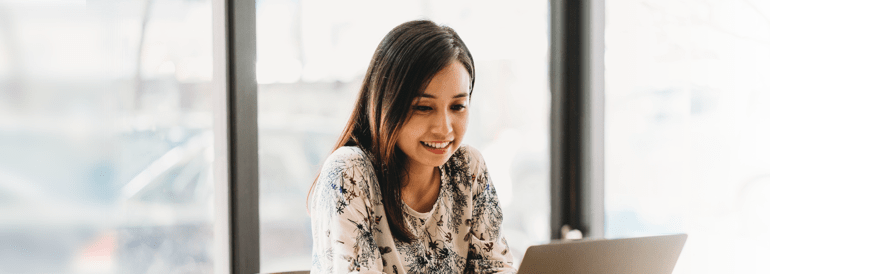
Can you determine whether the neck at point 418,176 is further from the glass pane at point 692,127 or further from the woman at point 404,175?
the glass pane at point 692,127

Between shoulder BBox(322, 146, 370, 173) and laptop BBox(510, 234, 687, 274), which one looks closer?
laptop BBox(510, 234, 687, 274)

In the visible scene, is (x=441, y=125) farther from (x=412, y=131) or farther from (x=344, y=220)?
(x=344, y=220)

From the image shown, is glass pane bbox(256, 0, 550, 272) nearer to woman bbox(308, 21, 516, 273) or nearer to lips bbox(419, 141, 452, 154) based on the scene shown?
woman bbox(308, 21, 516, 273)

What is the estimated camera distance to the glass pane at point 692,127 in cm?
155

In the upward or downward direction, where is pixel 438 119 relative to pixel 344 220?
upward

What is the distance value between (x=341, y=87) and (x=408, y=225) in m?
0.88

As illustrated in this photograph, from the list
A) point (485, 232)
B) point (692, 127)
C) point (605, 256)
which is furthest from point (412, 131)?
point (692, 127)

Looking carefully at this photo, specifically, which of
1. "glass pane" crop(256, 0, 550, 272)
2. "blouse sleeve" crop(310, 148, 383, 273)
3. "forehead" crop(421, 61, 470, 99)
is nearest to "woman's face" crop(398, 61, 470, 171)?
"forehead" crop(421, 61, 470, 99)

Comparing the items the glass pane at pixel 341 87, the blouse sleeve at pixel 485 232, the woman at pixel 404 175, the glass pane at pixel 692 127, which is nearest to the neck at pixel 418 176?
the woman at pixel 404 175

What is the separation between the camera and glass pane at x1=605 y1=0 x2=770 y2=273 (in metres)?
1.55

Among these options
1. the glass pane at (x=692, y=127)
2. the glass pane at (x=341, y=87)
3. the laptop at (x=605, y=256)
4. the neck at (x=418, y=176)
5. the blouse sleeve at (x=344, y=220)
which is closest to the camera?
the laptop at (x=605, y=256)

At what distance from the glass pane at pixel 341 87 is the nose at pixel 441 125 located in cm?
87

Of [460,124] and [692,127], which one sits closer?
[460,124]

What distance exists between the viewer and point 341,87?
1899 mm
